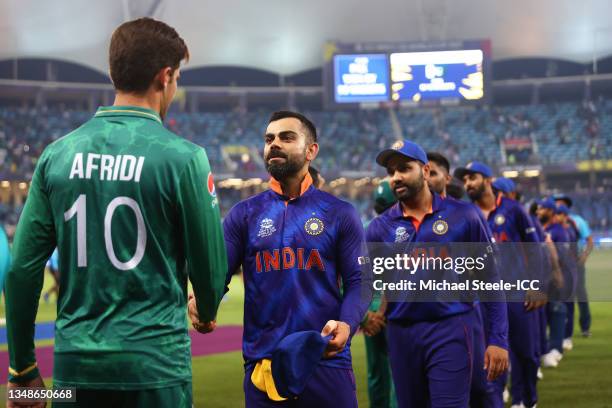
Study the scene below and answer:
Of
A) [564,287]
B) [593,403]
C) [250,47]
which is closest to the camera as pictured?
[593,403]

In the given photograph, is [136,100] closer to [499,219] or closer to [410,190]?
[410,190]

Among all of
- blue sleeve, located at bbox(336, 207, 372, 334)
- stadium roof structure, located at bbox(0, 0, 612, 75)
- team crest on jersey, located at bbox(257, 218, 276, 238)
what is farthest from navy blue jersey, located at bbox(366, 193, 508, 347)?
stadium roof structure, located at bbox(0, 0, 612, 75)

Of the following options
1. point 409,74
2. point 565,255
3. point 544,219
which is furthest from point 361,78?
point 565,255

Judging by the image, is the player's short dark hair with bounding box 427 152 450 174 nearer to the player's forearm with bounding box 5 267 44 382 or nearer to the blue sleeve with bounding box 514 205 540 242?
the blue sleeve with bounding box 514 205 540 242

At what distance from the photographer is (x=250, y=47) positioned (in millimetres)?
60906

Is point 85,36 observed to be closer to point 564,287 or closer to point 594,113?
point 594,113

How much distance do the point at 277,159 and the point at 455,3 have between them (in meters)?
54.3

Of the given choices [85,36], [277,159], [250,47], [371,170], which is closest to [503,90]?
[371,170]

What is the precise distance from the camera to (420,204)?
582cm

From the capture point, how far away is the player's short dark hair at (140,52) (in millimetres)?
2926

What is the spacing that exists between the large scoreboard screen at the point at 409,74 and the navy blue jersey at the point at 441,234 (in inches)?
1163

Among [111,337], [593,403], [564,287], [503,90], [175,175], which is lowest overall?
[593,403]

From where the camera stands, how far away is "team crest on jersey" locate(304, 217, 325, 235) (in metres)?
4.33

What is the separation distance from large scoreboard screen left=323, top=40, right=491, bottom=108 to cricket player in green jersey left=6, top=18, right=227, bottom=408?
3259cm
